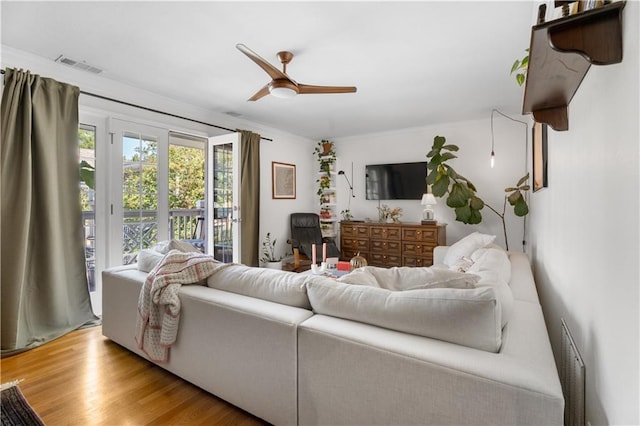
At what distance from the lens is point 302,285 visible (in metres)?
1.61

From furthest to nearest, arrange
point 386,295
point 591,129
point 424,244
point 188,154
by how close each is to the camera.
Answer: point 188,154 → point 424,244 → point 386,295 → point 591,129

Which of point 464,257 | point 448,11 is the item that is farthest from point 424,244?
point 448,11

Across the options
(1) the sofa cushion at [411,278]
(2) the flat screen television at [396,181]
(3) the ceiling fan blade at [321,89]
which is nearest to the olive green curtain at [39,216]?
(3) the ceiling fan blade at [321,89]

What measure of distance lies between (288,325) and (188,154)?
5.48m

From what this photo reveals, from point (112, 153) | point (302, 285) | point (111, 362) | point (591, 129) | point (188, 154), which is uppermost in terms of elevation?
point (188, 154)

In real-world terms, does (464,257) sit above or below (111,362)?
Answer: above

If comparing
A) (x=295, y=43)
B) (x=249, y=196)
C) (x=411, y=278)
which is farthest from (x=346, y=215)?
(x=411, y=278)

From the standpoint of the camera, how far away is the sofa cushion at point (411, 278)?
1.34 meters

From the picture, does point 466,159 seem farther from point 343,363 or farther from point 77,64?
point 77,64

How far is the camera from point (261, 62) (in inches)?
86.4

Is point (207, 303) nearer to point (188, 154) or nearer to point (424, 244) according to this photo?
point (424, 244)

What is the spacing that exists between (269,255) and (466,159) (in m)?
3.46

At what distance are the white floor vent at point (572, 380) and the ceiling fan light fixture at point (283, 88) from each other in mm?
2301

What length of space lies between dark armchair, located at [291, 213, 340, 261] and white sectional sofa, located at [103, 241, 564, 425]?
3365mm
